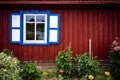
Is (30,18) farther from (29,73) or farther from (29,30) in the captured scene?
(29,73)

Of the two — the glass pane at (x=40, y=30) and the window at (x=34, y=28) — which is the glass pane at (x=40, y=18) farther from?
the glass pane at (x=40, y=30)

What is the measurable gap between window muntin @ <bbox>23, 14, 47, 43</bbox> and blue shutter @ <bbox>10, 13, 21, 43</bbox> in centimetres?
26

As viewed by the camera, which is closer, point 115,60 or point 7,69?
point 7,69

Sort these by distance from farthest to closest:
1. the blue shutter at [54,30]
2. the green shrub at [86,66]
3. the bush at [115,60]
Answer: the blue shutter at [54,30] → the green shrub at [86,66] → the bush at [115,60]

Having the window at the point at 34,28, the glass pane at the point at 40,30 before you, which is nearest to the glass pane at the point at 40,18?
the window at the point at 34,28

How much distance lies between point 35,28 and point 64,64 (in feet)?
7.19

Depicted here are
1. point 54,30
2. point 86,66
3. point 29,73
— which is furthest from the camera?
point 54,30

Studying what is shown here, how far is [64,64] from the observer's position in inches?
495

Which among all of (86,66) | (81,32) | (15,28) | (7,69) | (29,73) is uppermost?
(15,28)

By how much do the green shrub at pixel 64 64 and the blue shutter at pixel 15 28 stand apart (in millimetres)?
2052

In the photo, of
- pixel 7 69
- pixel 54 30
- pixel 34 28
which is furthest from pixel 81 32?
pixel 7 69

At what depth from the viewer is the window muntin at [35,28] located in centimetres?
1371

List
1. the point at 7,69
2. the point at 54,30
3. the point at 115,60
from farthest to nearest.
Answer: the point at 54,30, the point at 115,60, the point at 7,69

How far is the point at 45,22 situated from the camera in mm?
13680
